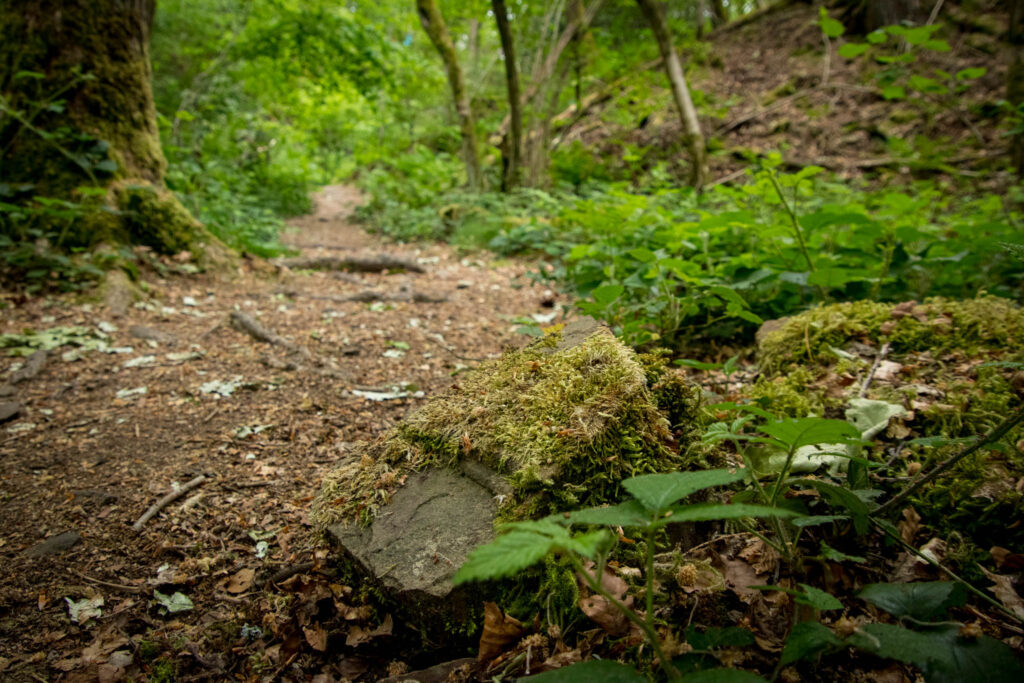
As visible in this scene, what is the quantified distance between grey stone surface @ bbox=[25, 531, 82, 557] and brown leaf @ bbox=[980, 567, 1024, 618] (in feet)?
9.42

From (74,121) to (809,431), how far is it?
20.7ft

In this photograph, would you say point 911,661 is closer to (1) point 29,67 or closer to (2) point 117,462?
(2) point 117,462

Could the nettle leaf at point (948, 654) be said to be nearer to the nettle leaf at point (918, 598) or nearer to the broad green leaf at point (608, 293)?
the nettle leaf at point (918, 598)

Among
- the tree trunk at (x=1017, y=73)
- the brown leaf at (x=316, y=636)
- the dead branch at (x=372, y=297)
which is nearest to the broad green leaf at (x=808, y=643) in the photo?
the brown leaf at (x=316, y=636)

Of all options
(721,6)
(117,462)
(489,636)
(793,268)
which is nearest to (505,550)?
(489,636)

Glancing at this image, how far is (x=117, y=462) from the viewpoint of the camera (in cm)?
233

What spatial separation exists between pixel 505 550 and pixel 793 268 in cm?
283

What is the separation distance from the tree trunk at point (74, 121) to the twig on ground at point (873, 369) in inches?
223

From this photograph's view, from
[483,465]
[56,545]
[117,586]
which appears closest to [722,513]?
[483,465]

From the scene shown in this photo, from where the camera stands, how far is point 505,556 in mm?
751

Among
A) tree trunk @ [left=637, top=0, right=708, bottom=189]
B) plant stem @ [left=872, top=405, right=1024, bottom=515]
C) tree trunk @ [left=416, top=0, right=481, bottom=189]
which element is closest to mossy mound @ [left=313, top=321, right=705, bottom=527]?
plant stem @ [left=872, top=405, right=1024, bottom=515]

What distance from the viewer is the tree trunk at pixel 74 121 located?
4.43 m

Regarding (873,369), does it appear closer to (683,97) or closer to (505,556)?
(505,556)

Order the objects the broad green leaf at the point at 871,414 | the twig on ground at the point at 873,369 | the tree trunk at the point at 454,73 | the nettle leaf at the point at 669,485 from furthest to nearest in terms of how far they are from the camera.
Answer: the tree trunk at the point at 454,73, the twig on ground at the point at 873,369, the broad green leaf at the point at 871,414, the nettle leaf at the point at 669,485
